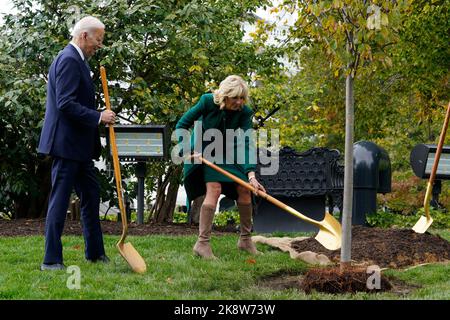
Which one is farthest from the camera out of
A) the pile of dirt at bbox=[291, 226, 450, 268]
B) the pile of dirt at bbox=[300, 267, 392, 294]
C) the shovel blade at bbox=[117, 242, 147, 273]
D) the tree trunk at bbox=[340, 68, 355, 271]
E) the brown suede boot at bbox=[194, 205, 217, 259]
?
the pile of dirt at bbox=[291, 226, 450, 268]

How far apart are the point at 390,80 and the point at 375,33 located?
508 inches

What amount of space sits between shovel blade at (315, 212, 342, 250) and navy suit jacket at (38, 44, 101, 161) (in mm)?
1826

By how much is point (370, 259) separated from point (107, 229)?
321cm

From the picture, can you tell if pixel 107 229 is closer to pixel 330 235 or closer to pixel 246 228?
pixel 246 228

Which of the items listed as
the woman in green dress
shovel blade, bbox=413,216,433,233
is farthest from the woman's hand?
shovel blade, bbox=413,216,433,233

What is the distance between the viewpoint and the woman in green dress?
20.8ft

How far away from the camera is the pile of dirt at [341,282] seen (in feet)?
16.3

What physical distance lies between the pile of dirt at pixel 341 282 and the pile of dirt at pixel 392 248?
1.29m

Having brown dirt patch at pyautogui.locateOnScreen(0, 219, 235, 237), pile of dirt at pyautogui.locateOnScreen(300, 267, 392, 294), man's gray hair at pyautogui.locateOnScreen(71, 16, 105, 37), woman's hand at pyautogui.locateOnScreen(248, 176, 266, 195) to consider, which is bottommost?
brown dirt patch at pyautogui.locateOnScreen(0, 219, 235, 237)

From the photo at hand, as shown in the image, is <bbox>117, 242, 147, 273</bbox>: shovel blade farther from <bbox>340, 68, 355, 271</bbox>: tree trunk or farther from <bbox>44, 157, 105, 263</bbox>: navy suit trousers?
<bbox>340, 68, 355, 271</bbox>: tree trunk

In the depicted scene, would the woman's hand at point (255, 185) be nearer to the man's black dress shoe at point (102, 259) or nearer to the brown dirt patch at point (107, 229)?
the man's black dress shoe at point (102, 259)

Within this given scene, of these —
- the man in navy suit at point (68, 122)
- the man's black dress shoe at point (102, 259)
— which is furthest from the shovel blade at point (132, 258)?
the man in navy suit at point (68, 122)

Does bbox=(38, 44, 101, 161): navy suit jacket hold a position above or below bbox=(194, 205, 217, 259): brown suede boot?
above
